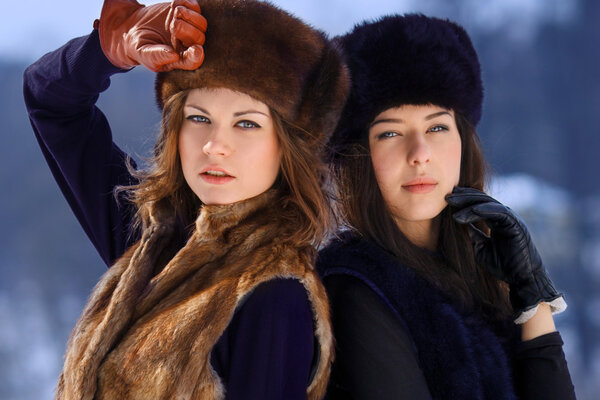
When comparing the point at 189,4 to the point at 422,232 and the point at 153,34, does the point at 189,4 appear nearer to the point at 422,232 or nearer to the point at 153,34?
the point at 153,34

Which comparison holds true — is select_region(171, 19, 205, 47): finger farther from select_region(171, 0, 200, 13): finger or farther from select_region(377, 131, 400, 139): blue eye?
select_region(377, 131, 400, 139): blue eye

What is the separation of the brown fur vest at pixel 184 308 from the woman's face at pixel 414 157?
0.96 feet

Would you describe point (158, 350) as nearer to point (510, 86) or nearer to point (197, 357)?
point (197, 357)

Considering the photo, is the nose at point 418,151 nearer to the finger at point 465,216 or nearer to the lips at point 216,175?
the finger at point 465,216

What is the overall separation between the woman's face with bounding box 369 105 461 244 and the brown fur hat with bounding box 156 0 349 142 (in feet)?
0.51

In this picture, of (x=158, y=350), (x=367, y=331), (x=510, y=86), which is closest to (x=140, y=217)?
(x=158, y=350)

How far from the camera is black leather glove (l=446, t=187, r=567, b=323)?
1472 mm

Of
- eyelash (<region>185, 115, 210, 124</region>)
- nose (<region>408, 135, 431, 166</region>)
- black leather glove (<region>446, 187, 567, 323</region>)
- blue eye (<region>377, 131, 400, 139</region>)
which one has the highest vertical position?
blue eye (<region>377, 131, 400, 139</region>)

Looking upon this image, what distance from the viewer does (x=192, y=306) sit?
1.16 meters

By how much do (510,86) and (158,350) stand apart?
2.84 metres

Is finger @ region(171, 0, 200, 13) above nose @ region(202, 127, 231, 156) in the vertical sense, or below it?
above

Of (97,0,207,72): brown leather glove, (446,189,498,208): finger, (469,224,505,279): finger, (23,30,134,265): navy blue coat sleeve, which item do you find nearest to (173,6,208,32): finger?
(97,0,207,72): brown leather glove

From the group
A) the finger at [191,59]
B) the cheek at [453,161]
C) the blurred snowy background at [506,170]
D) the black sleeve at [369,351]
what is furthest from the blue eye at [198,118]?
the blurred snowy background at [506,170]

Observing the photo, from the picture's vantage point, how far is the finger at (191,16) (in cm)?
124
